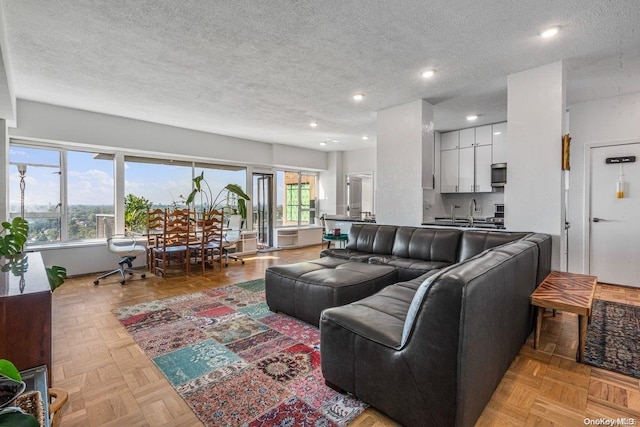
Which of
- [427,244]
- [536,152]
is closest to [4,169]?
[427,244]

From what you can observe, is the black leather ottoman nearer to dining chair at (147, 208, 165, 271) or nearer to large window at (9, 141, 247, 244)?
dining chair at (147, 208, 165, 271)

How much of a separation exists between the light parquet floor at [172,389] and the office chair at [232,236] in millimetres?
2825

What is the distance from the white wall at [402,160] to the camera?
4.21 meters

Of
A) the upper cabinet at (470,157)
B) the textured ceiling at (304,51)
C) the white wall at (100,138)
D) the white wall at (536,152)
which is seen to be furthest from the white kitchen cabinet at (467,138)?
the white wall at (100,138)

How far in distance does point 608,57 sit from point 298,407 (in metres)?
4.08

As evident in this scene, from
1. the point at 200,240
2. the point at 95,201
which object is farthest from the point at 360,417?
the point at 95,201

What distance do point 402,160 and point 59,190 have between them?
17.2 ft

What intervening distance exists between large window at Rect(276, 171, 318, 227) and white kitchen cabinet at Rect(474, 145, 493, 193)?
4416 mm

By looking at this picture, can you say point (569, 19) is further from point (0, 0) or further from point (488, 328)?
point (0, 0)

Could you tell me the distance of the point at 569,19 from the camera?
2.32 meters

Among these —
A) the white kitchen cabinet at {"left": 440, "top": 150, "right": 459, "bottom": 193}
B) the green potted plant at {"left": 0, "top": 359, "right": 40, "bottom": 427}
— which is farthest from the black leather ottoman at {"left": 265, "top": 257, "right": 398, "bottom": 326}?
the white kitchen cabinet at {"left": 440, "top": 150, "right": 459, "bottom": 193}

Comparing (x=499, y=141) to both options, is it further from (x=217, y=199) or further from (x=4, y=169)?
(x=4, y=169)

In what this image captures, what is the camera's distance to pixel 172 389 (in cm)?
186

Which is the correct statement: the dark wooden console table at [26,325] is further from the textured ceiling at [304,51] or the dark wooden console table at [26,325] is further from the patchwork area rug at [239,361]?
the textured ceiling at [304,51]
